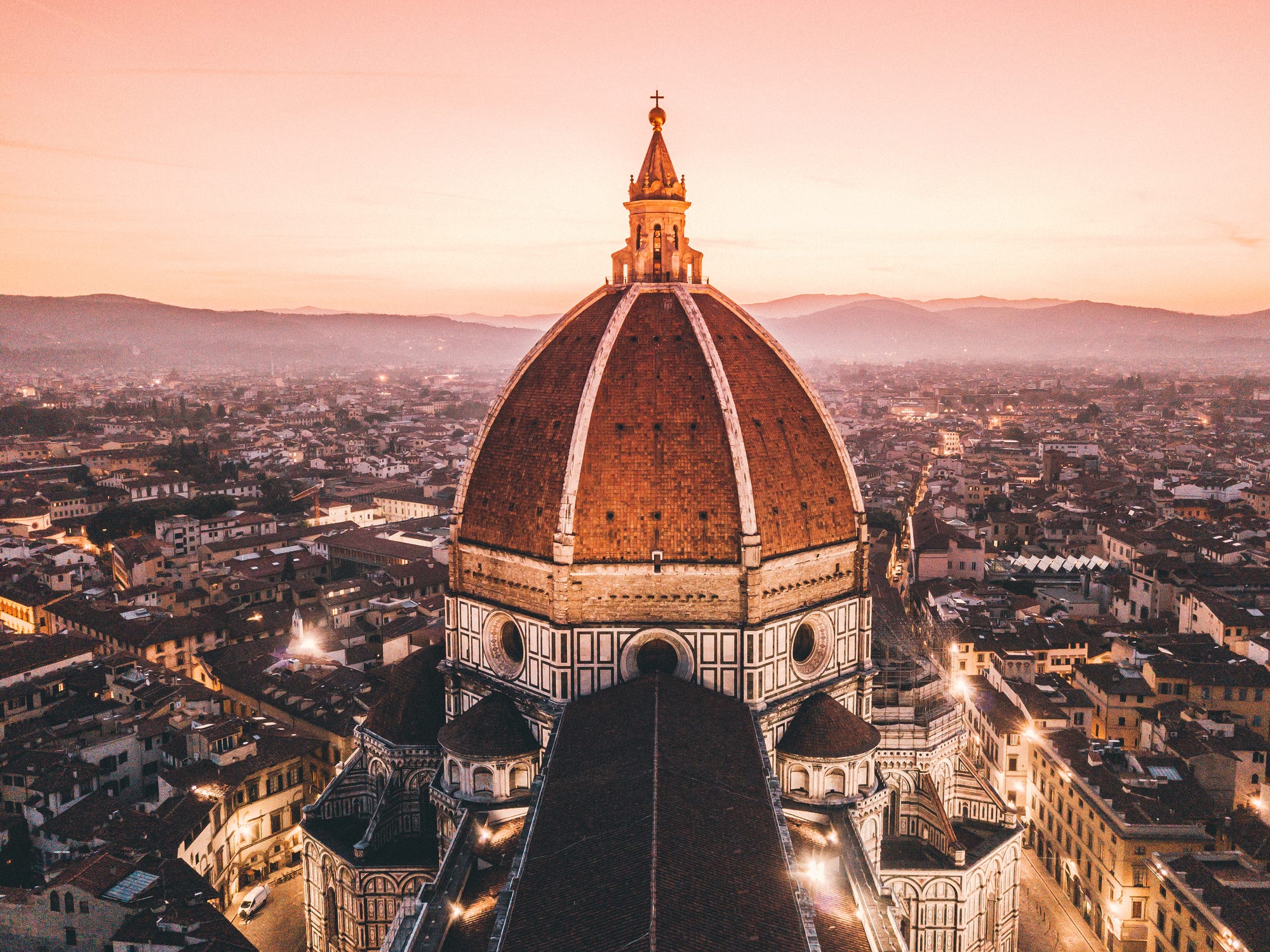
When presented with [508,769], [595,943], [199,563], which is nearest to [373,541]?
[199,563]

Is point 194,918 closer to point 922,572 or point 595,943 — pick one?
point 595,943

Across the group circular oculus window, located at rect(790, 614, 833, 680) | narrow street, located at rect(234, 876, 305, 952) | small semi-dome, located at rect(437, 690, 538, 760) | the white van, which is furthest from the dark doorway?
the white van

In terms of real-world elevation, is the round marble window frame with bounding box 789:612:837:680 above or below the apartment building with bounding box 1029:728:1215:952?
above

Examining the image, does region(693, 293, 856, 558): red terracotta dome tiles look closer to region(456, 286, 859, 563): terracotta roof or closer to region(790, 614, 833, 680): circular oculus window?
region(456, 286, 859, 563): terracotta roof

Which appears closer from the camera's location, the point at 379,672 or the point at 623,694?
the point at 623,694

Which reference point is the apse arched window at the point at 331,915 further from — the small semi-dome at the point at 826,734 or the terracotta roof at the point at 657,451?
the small semi-dome at the point at 826,734

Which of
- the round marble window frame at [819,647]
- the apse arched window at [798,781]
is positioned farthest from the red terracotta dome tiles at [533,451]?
the apse arched window at [798,781]
